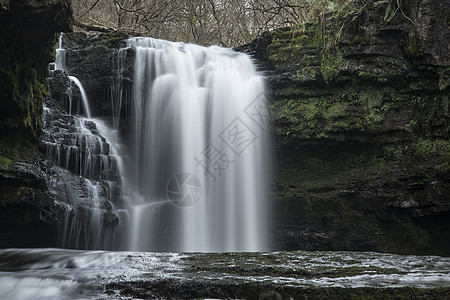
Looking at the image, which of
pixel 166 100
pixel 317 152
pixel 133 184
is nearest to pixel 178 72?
pixel 166 100

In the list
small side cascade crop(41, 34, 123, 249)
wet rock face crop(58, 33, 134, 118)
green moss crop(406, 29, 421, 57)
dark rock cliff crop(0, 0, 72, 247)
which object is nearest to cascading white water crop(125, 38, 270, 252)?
wet rock face crop(58, 33, 134, 118)

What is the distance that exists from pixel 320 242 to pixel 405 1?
210 inches

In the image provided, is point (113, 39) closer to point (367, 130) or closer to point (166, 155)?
point (166, 155)

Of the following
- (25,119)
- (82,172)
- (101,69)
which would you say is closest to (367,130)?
(82,172)

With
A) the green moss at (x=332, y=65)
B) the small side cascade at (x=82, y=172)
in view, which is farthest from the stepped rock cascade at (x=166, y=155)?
the green moss at (x=332, y=65)

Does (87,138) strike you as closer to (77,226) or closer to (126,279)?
(77,226)

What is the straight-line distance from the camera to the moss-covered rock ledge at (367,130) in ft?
23.8

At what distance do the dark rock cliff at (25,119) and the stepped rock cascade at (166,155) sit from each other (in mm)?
506

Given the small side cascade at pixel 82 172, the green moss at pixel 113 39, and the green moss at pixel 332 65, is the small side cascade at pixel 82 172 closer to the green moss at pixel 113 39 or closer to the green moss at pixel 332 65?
the green moss at pixel 113 39

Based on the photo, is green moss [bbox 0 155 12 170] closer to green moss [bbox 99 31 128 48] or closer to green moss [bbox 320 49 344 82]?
green moss [bbox 99 31 128 48]

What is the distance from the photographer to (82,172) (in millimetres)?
7020

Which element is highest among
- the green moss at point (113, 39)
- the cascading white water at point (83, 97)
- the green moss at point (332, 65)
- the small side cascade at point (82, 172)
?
the green moss at point (113, 39)

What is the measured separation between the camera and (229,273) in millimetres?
2988

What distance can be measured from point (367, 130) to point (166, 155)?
425 centimetres
